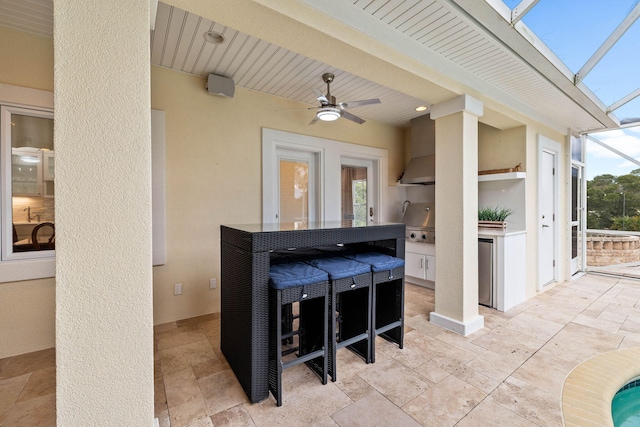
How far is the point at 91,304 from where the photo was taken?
1033 millimetres

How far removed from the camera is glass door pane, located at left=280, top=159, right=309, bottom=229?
3779mm

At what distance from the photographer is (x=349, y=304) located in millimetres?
2297

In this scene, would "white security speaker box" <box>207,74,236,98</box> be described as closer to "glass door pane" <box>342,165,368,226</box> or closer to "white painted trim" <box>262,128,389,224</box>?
"white painted trim" <box>262,128,389,224</box>

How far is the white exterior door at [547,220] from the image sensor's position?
3807 millimetres

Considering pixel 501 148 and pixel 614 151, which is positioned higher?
pixel 614 151

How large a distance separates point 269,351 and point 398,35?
2287 mm

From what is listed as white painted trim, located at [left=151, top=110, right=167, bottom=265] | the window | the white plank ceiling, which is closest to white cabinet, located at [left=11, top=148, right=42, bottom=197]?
the window

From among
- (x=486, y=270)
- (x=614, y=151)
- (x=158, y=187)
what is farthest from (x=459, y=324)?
(x=614, y=151)

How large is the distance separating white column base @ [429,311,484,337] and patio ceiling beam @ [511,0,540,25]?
2.45 metres

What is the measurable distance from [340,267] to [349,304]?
1.72ft

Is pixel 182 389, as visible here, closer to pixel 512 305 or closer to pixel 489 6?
pixel 489 6

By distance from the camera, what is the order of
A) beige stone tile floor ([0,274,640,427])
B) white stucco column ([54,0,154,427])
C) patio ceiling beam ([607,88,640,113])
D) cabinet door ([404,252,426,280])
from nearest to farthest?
white stucco column ([54,0,154,427]) → beige stone tile floor ([0,274,640,427]) → patio ceiling beam ([607,88,640,113]) → cabinet door ([404,252,426,280])

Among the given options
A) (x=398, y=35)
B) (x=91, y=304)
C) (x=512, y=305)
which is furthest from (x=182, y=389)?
(x=512, y=305)

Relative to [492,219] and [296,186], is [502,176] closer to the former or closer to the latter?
[492,219]
